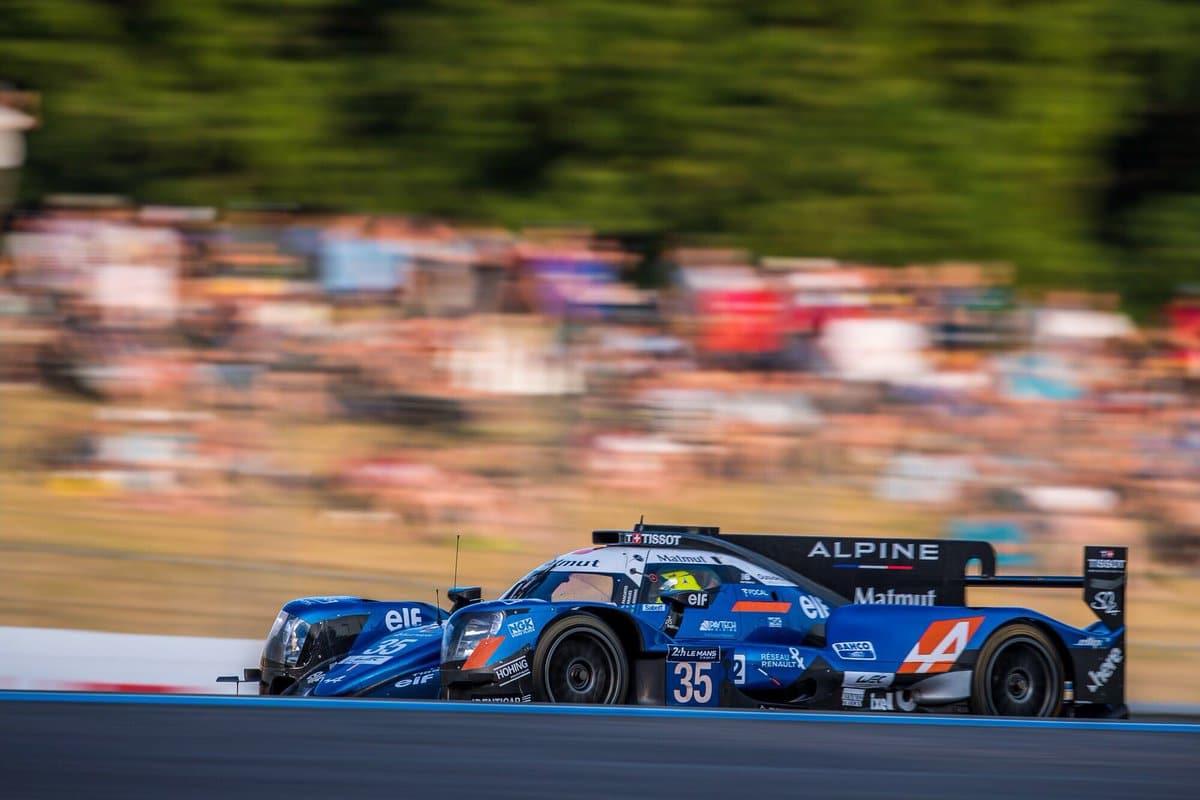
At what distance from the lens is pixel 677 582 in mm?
6598

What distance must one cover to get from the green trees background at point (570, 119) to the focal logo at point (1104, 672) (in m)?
4.22

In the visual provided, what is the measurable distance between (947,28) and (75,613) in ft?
24.0

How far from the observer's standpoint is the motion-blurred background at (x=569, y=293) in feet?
27.8

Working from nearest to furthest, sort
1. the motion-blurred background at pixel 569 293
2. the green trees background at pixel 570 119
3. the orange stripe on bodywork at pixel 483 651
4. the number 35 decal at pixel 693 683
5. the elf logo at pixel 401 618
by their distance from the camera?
1. the orange stripe on bodywork at pixel 483 651
2. the number 35 decal at pixel 693 683
3. the elf logo at pixel 401 618
4. the motion-blurred background at pixel 569 293
5. the green trees background at pixel 570 119

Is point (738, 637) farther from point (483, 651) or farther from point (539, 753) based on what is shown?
point (539, 753)

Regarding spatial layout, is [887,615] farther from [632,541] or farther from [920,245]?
[920,245]

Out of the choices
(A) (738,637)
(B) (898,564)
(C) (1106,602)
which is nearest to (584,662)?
(A) (738,637)

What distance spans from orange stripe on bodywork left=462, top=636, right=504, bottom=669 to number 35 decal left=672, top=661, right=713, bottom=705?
786 millimetres

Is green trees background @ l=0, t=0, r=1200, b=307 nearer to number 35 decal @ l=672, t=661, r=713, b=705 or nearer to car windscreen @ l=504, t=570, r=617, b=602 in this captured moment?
car windscreen @ l=504, t=570, r=617, b=602

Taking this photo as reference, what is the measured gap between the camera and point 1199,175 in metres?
12.1

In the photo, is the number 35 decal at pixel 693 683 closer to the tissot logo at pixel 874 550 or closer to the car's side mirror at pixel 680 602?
the car's side mirror at pixel 680 602

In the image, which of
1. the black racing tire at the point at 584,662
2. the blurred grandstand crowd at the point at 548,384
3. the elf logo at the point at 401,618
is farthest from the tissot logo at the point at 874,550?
the elf logo at the point at 401,618

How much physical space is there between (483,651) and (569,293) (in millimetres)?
3709

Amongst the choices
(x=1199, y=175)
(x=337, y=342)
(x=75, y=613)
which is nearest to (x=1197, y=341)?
(x=1199, y=175)
